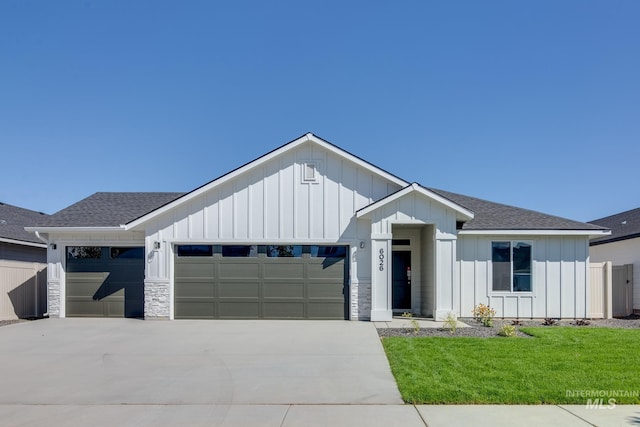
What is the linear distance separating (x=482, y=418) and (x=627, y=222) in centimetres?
1867

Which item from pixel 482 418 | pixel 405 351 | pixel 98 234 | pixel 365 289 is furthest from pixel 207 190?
pixel 482 418

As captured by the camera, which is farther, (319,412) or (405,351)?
(405,351)

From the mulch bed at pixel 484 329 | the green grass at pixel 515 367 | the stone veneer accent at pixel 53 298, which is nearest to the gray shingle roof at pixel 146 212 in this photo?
the stone veneer accent at pixel 53 298

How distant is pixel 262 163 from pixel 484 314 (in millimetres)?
8104

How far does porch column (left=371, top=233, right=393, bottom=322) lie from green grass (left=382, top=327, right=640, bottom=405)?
3432 mm

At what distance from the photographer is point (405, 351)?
9422 mm

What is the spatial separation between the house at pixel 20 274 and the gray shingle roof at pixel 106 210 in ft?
3.76

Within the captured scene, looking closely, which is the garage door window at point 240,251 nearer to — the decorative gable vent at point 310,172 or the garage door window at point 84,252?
the decorative gable vent at point 310,172

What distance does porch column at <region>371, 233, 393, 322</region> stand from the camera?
1427 cm

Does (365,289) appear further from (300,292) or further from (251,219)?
(251,219)

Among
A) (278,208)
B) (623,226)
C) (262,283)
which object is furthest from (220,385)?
(623,226)

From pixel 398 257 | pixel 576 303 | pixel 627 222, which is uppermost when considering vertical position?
pixel 627 222

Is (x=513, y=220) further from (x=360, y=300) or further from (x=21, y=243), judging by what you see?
(x=21, y=243)

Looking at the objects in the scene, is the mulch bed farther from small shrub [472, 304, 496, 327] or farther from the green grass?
→ the green grass
